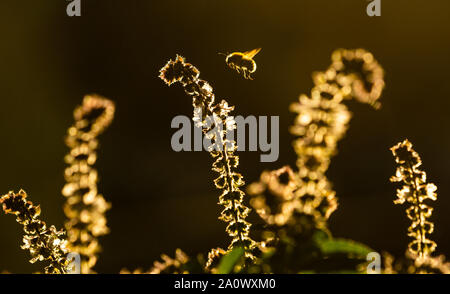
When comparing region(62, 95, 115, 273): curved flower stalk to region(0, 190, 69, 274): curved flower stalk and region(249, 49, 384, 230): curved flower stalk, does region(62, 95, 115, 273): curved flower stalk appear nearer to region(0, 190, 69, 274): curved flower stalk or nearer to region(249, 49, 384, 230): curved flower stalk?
region(0, 190, 69, 274): curved flower stalk

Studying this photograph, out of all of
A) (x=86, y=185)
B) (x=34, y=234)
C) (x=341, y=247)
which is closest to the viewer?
(x=341, y=247)

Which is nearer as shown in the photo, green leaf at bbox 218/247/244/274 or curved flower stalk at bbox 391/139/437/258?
green leaf at bbox 218/247/244/274

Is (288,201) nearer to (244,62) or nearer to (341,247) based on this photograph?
(341,247)

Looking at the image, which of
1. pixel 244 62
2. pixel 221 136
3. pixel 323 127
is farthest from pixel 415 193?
pixel 244 62

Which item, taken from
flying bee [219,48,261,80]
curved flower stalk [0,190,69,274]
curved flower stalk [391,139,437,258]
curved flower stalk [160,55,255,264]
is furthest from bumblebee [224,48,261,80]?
curved flower stalk [0,190,69,274]
